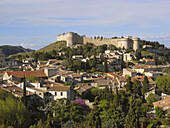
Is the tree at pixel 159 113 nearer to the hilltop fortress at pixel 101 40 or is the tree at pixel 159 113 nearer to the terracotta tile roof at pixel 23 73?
the terracotta tile roof at pixel 23 73

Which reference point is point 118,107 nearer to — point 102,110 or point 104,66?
point 102,110

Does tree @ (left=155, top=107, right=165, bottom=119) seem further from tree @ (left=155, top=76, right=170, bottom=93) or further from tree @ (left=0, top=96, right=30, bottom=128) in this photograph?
tree @ (left=0, top=96, right=30, bottom=128)

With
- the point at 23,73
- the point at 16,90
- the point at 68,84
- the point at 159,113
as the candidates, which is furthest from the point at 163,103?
the point at 23,73

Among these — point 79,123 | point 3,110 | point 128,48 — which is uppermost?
point 128,48

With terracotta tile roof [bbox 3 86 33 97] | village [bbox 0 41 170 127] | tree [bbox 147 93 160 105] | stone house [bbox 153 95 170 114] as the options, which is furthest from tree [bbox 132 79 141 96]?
terracotta tile roof [bbox 3 86 33 97]

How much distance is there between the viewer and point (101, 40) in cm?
8025

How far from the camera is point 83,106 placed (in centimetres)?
2759

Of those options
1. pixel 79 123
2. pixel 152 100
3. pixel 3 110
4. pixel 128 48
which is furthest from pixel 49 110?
pixel 128 48

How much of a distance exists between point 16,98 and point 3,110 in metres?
4.22

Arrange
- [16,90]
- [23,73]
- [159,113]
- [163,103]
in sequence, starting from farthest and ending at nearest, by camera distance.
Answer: [23,73] < [163,103] < [159,113] < [16,90]

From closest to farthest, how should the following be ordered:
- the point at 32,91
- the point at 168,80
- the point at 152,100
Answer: the point at 32,91 → the point at 152,100 → the point at 168,80

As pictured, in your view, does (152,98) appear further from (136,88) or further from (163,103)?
(136,88)

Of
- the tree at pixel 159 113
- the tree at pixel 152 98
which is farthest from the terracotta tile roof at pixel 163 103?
the tree at pixel 159 113

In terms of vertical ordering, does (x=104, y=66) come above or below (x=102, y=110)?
above
